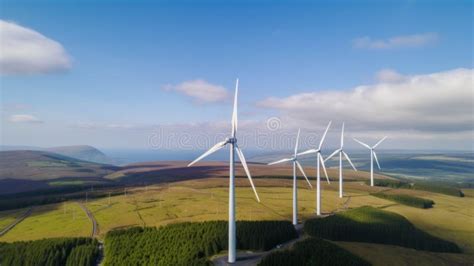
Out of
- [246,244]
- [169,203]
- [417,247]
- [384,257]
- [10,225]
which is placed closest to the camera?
[384,257]


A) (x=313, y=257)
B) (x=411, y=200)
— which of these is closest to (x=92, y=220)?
(x=313, y=257)

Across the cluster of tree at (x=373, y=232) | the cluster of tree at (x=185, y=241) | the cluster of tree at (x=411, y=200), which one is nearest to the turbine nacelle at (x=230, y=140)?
the cluster of tree at (x=185, y=241)

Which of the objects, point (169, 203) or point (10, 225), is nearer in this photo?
point (10, 225)

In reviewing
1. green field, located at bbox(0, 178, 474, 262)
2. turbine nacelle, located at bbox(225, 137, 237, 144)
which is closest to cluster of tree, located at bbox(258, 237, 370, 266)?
green field, located at bbox(0, 178, 474, 262)

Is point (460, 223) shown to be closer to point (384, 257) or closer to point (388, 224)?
point (388, 224)

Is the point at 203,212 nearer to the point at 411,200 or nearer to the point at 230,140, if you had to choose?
the point at 230,140

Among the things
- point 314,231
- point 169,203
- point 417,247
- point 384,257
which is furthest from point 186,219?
point 417,247

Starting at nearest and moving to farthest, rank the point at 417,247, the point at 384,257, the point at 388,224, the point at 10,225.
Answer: the point at 384,257
the point at 417,247
the point at 388,224
the point at 10,225
